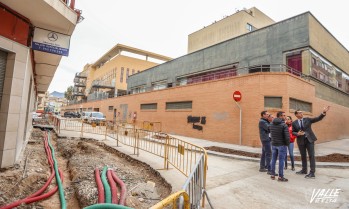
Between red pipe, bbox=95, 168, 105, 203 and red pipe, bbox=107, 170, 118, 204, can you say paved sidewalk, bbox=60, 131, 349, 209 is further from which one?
red pipe, bbox=95, 168, 105, 203

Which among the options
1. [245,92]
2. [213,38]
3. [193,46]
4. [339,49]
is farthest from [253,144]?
[193,46]

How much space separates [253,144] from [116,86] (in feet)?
109

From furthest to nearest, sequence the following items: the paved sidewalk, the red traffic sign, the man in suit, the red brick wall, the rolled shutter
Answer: the red traffic sign, the red brick wall, the man in suit, the rolled shutter, the paved sidewalk

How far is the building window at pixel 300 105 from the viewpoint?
490 inches

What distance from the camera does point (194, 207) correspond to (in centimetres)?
307

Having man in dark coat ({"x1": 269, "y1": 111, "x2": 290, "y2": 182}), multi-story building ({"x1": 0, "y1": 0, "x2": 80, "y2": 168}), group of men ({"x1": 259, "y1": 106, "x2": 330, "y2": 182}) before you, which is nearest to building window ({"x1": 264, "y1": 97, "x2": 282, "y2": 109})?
group of men ({"x1": 259, "y1": 106, "x2": 330, "y2": 182})

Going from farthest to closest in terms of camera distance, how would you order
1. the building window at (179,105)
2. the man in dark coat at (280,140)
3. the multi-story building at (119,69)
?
the multi-story building at (119,69)
the building window at (179,105)
the man in dark coat at (280,140)

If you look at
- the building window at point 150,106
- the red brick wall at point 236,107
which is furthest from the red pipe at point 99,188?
the building window at point 150,106

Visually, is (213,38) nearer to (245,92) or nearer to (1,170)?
(245,92)

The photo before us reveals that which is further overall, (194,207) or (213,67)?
(213,67)

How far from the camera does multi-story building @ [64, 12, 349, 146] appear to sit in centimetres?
1216

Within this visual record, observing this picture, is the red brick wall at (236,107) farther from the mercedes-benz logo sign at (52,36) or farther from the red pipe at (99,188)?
the mercedes-benz logo sign at (52,36)

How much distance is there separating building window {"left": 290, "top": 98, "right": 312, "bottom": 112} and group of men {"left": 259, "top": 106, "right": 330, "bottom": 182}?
22.4ft

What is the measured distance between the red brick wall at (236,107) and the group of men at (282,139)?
5510 mm
